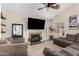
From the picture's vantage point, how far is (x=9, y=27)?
2.27m

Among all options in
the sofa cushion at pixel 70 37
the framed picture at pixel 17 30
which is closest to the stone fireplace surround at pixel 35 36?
the framed picture at pixel 17 30

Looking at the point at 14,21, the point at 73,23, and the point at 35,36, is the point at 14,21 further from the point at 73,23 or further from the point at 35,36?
the point at 73,23

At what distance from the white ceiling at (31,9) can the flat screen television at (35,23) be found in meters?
0.11

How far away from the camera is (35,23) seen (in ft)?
7.77

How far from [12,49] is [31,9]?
0.91 meters

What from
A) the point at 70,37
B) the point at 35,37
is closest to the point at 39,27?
the point at 35,37

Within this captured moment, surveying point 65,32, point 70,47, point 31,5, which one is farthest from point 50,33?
point 31,5

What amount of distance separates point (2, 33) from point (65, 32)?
1319 mm

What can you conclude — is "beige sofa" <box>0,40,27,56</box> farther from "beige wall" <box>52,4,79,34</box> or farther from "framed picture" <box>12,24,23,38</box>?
"beige wall" <box>52,4,79,34</box>

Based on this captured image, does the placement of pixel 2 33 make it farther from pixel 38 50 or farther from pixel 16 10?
pixel 38 50

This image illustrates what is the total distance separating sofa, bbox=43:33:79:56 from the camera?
2.11 meters

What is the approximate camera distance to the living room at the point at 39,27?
7.32 feet

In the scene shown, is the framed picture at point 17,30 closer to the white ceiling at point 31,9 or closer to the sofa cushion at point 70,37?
the white ceiling at point 31,9

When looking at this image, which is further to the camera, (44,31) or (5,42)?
(44,31)
